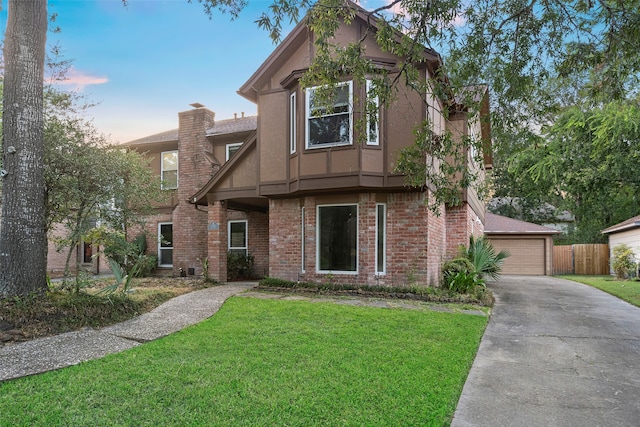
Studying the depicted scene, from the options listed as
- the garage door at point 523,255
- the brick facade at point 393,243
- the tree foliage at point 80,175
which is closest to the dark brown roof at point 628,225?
the garage door at point 523,255

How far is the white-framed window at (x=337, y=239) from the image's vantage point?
10.9 meters

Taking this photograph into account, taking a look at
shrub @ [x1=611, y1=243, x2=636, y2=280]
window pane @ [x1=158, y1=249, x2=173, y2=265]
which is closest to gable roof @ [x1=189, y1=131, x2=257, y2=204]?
window pane @ [x1=158, y1=249, x2=173, y2=265]

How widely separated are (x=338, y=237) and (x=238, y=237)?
5.92 metres

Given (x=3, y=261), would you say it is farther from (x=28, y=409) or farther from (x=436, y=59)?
(x=436, y=59)

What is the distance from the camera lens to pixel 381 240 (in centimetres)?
1066

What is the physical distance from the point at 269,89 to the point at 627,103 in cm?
1211

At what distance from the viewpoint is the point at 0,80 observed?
879cm

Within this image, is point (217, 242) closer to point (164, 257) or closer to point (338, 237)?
point (338, 237)

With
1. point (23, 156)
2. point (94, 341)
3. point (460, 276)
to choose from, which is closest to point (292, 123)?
point (460, 276)

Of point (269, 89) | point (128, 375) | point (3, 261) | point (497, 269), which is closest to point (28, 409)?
point (128, 375)

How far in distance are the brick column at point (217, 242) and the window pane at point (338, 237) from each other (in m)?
3.53

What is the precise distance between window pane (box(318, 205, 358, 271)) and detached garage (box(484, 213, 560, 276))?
48.3 ft

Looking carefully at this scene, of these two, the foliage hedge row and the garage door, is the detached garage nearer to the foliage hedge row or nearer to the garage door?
the garage door

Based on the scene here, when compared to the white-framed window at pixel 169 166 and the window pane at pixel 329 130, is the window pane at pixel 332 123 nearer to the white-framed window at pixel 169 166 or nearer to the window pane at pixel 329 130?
the window pane at pixel 329 130
